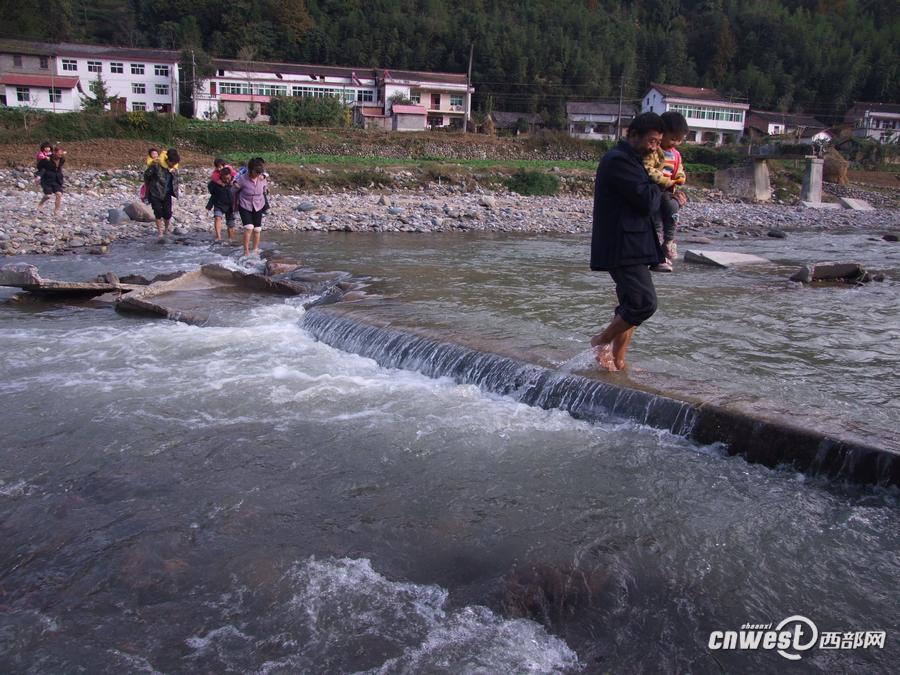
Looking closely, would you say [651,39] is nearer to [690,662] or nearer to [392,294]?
[392,294]

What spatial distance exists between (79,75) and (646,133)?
68.5 meters

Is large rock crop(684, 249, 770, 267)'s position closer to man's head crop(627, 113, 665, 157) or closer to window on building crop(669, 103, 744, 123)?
man's head crop(627, 113, 665, 157)

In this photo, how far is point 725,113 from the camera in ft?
249

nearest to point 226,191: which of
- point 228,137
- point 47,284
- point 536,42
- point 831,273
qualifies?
point 47,284

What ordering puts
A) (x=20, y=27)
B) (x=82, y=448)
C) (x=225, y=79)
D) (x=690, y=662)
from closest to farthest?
(x=690, y=662) → (x=82, y=448) → (x=225, y=79) → (x=20, y=27)

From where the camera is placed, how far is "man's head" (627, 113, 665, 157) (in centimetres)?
474

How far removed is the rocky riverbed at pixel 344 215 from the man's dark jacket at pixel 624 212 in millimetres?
12239

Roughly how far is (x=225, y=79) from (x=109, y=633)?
68597 mm

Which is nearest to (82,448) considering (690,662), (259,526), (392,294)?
(259,526)

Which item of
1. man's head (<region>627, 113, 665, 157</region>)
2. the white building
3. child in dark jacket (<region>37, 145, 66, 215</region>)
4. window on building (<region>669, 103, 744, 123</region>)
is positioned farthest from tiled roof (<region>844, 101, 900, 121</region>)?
man's head (<region>627, 113, 665, 157</region>)

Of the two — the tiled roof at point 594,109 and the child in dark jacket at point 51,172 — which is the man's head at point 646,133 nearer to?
the child in dark jacket at point 51,172

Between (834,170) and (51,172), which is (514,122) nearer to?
(834,170)

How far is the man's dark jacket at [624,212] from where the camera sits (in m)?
4.74

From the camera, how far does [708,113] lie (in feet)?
248
